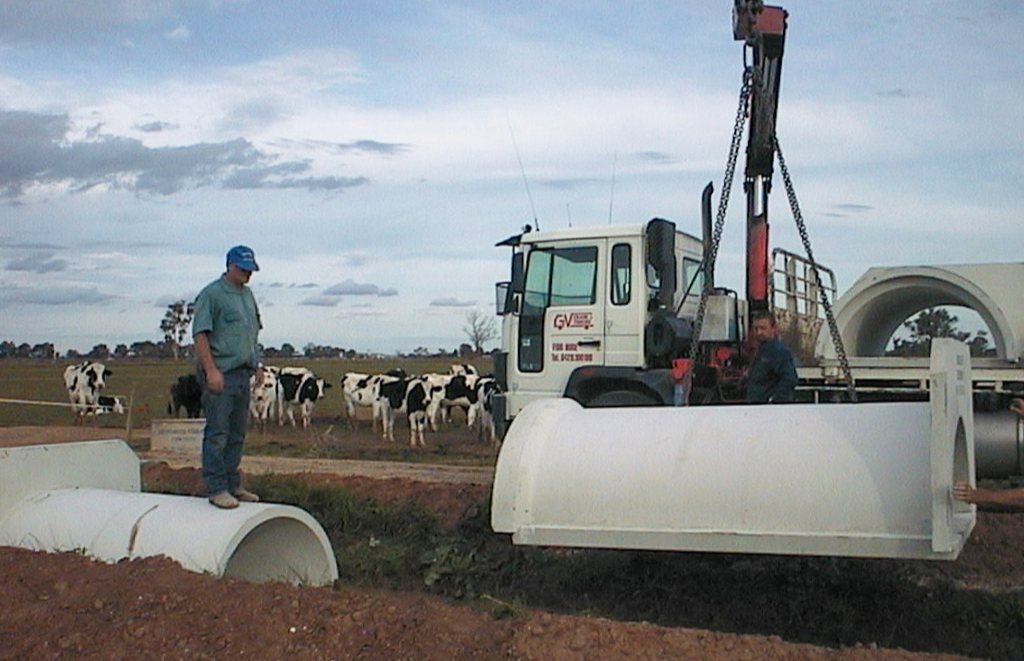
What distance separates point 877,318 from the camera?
13375mm

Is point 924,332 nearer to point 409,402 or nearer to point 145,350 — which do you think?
point 409,402

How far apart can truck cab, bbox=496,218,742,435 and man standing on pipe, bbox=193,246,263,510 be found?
4373 mm

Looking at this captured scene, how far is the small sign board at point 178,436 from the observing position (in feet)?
59.6

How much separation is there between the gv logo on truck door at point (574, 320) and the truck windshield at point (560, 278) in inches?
5.2

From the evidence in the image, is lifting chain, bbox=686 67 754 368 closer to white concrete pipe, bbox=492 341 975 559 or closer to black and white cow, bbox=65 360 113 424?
white concrete pipe, bbox=492 341 975 559

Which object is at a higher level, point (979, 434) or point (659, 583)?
point (979, 434)

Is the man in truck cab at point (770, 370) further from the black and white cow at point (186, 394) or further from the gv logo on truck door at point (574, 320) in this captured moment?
the black and white cow at point (186, 394)

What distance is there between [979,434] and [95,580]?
6681 mm

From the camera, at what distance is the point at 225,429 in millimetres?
7629

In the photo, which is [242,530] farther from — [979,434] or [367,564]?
[979,434]

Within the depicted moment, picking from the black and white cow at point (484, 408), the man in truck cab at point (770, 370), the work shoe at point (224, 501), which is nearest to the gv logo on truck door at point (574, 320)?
the man in truck cab at point (770, 370)

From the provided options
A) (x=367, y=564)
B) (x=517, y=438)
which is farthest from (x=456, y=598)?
(x=517, y=438)

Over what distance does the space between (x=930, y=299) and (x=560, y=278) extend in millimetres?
4526

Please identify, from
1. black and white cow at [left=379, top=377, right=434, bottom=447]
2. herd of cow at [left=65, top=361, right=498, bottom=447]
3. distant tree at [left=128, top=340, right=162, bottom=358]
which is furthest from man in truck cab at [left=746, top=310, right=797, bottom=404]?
distant tree at [left=128, top=340, right=162, bottom=358]
